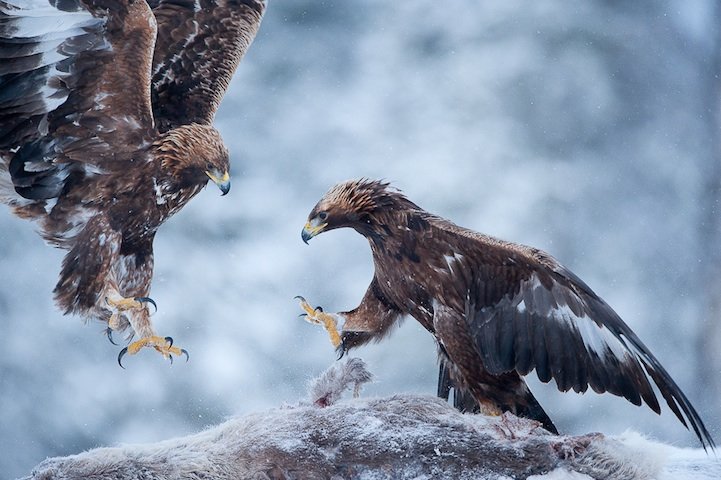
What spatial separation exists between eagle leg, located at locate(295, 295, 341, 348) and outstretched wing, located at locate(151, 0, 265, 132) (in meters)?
0.69

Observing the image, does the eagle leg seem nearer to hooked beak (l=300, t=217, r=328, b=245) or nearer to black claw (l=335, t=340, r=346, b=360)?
black claw (l=335, t=340, r=346, b=360)

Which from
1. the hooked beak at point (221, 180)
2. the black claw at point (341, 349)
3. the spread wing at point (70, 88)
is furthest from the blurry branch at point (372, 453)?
the spread wing at point (70, 88)

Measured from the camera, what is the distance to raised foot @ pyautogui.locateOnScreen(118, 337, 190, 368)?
2.51 metres

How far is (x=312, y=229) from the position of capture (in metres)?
2.49

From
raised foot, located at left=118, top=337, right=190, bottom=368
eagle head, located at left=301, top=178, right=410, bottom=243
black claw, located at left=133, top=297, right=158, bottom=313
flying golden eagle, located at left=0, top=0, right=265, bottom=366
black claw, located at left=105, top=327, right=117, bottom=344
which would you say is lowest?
black claw, located at left=105, top=327, right=117, bottom=344

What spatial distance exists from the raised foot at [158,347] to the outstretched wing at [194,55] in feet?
2.20

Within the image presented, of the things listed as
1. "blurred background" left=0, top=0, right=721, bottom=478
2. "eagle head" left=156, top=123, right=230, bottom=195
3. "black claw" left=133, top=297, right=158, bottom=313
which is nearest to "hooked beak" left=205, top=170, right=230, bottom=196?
"eagle head" left=156, top=123, right=230, bottom=195

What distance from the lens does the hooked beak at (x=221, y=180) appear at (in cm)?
252

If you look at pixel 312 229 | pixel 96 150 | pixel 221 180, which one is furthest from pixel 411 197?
pixel 96 150

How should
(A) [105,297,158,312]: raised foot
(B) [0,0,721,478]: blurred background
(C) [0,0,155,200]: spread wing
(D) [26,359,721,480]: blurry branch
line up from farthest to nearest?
(B) [0,0,721,478]: blurred background
(A) [105,297,158,312]: raised foot
(C) [0,0,155,200]: spread wing
(D) [26,359,721,480]: blurry branch

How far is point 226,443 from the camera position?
1998 millimetres

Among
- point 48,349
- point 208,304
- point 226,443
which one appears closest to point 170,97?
point 208,304

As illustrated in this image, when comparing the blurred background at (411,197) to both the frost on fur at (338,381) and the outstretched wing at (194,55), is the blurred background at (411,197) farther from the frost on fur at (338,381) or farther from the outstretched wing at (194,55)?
the frost on fur at (338,381)

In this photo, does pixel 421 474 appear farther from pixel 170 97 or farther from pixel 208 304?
pixel 170 97
